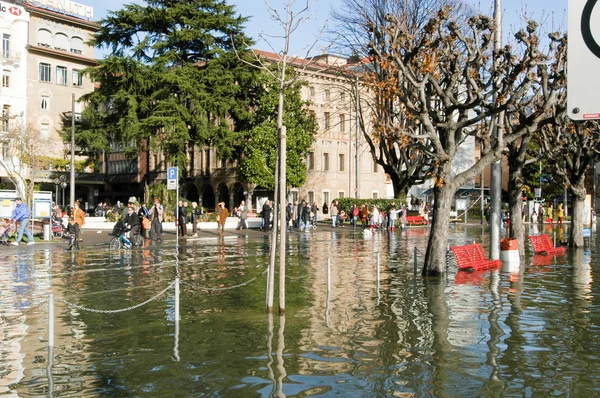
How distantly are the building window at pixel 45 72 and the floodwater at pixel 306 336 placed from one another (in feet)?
170

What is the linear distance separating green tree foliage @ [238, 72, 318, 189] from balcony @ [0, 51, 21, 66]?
73.6ft

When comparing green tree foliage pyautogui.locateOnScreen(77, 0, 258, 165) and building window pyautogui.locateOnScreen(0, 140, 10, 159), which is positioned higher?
green tree foliage pyautogui.locateOnScreen(77, 0, 258, 165)

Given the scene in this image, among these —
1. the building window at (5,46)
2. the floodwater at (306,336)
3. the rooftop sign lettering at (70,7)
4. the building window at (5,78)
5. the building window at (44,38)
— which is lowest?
the floodwater at (306,336)

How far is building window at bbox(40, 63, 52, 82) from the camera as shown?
215 feet

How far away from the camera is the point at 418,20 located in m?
35.7

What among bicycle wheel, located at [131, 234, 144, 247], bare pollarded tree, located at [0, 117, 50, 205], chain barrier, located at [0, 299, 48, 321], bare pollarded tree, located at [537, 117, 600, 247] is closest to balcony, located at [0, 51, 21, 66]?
bare pollarded tree, located at [0, 117, 50, 205]

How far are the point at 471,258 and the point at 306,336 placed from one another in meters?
9.68

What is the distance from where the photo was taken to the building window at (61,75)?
67.1 metres

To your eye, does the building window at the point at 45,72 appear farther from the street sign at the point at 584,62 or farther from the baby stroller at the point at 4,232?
the street sign at the point at 584,62

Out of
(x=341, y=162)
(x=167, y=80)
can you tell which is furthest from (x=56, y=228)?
(x=341, y=162)

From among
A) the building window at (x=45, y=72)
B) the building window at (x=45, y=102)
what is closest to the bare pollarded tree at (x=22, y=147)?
the building window at (x=45, y=102)

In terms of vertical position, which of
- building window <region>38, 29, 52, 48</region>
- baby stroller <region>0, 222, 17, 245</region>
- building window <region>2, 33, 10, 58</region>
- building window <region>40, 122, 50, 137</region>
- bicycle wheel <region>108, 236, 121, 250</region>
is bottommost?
bicycle wheel <region>108, 236, 121, 250</region>

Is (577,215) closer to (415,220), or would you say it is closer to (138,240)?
(138,240)

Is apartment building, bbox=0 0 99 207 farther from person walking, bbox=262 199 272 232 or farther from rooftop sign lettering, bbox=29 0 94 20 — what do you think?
person walking, bbox=262 199 272 232
